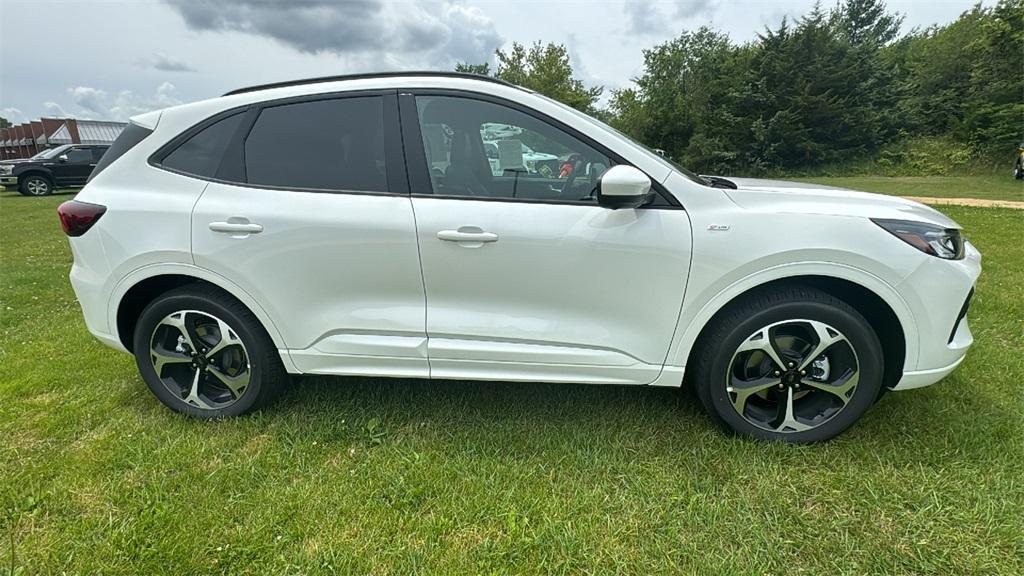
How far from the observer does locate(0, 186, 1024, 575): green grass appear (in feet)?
6.03

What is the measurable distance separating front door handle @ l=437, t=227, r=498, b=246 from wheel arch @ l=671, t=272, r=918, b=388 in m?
1.00

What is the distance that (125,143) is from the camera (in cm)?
265

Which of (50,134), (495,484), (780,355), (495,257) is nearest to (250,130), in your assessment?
(495,257)

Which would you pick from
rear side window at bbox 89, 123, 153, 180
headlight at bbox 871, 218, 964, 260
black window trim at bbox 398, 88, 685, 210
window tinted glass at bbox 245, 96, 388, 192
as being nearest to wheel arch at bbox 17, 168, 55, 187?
rear side window at bbox 89, 123, 153, 180

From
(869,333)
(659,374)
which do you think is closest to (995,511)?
(869,333)

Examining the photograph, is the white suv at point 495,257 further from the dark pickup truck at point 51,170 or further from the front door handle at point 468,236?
the dark pickup truck at point 51,170

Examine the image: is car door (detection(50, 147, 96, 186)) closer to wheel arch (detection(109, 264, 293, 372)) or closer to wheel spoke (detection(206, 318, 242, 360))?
wheel arch (detection(109, 264, 293, 372))

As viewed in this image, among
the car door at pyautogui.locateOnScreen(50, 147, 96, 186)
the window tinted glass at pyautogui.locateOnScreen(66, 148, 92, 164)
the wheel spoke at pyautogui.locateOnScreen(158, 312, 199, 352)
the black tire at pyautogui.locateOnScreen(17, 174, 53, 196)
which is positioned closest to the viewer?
the wheel spoke at pyautogui.locateOnScreen(158, 312, 199, 352)

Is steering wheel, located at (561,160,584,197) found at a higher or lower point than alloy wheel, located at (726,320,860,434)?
higher

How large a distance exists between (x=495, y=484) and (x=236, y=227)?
1678 mm

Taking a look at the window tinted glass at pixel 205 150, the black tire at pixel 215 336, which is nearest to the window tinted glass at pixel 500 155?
the window tinted glass at pixel 205 150

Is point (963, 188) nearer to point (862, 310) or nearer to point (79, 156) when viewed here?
point (862, 310)

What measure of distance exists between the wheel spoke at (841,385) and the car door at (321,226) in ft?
5.93

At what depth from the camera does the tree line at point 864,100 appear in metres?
22.7
